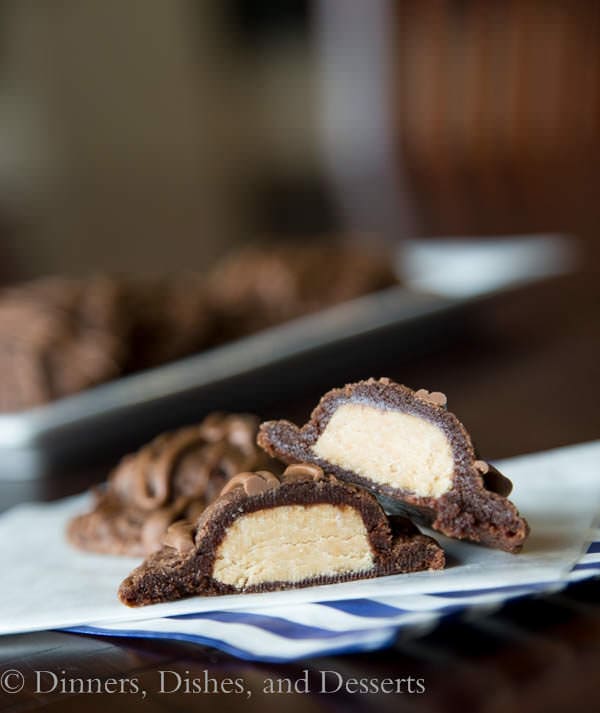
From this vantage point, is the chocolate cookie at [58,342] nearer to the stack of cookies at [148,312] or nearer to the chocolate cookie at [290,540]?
the stack of cookies at [148,312]

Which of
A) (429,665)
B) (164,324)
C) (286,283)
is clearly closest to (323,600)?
(429,665)

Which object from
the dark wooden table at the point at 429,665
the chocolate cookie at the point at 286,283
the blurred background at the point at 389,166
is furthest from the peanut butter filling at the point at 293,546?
the blurred background at the point at 389,166

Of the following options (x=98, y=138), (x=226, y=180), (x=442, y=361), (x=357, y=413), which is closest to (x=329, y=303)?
(x=442, y=361)

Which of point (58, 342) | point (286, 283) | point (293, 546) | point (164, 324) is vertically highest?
point (286, 283)

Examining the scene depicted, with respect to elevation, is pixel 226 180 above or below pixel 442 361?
above

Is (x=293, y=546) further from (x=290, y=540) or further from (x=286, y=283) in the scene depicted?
(x=286, y=283)

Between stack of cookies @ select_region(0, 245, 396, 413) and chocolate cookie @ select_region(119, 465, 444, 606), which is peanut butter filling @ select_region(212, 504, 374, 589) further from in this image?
stack of cookies @ select_region(0, 245, 396, 413)

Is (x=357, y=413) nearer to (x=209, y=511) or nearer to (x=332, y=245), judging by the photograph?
(x=209, y=511)

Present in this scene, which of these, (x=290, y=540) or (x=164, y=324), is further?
(x=164, y=324)
